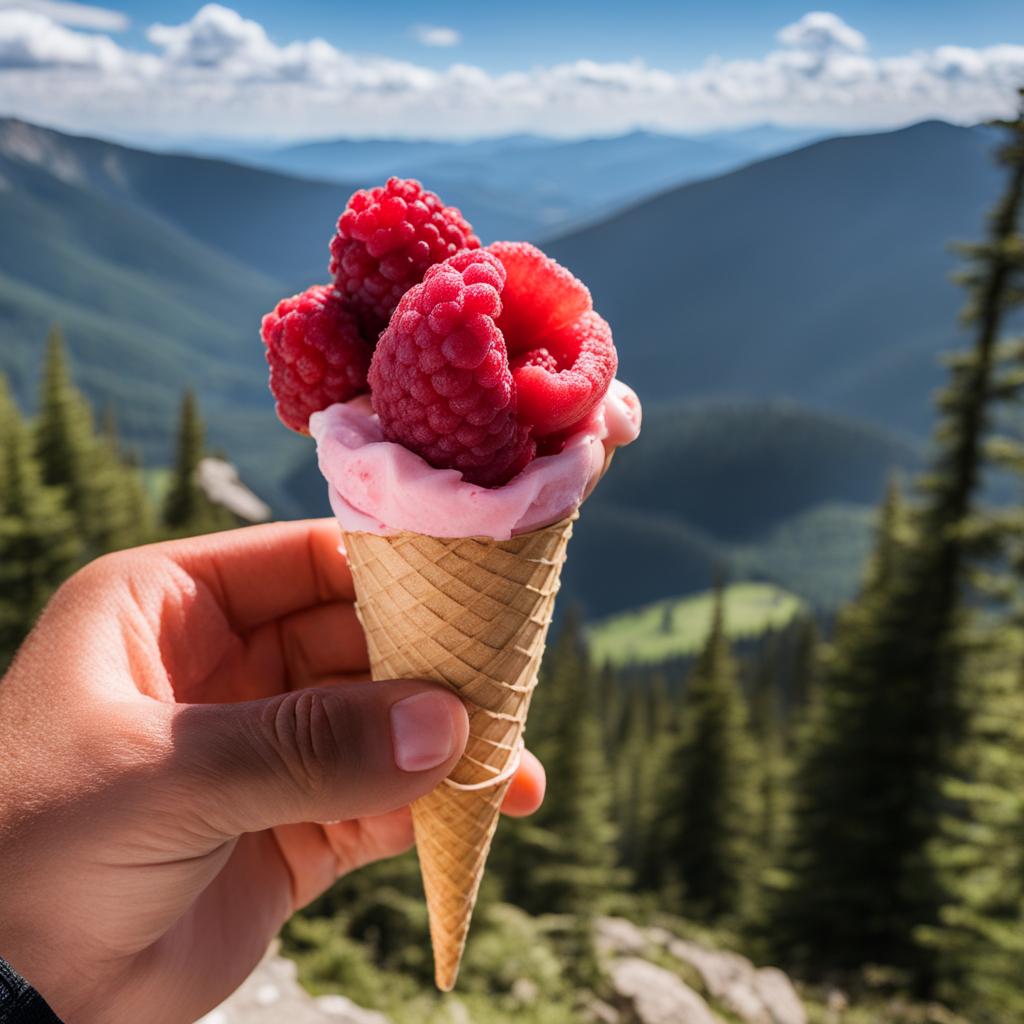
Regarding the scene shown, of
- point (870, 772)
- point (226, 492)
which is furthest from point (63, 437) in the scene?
point (870, 772)

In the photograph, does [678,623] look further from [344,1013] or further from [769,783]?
[344,1013]

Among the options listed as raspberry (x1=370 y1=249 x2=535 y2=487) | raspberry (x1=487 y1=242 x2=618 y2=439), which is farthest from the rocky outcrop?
raspberry (x1=370 y1=249 x2=535 y2=487)

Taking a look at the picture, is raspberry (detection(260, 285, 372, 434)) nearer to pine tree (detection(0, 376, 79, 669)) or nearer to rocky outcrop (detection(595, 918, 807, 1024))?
rocky outcrop (detection(595, 918, 807, 1024))

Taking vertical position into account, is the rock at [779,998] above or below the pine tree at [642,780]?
above

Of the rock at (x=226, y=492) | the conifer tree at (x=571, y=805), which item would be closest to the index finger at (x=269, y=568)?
the conifer tree at (x=571, y=805)

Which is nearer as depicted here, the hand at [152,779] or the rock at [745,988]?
the hand at [152,779]

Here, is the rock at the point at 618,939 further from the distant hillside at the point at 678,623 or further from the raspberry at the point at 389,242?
the distant hillside at the point at 678,623
